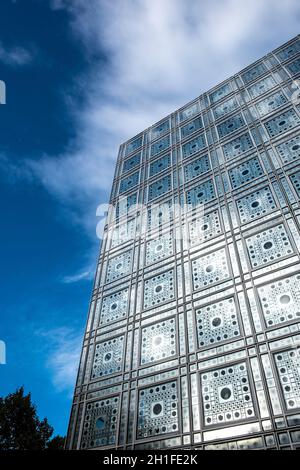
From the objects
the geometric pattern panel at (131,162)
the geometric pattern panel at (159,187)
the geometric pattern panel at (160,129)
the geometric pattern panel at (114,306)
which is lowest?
the geometric pattern panel at (114,306)

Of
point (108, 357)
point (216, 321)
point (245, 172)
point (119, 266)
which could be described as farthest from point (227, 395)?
point (245, 172)

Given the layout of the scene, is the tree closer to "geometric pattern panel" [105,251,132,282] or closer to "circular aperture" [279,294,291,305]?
"geometric pattern panel" [105,251,132,282]

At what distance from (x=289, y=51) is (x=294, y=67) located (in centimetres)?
105

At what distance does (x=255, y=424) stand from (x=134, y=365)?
241 centimetres

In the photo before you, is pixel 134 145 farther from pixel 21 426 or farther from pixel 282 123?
pixel 21 426

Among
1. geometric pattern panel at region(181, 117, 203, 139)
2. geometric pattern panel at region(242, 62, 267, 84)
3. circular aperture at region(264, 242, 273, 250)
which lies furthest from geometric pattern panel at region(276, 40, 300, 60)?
circular aperture at region(264, 242, 273, 250)

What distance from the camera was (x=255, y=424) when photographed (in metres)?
4.77

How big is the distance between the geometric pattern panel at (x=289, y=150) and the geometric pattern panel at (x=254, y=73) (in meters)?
3.60

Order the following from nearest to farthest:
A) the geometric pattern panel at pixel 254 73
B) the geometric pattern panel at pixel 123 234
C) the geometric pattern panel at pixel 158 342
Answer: the geometric pattern panel at pixel 158 342, the geometric pattern panel at pixel 123 234, the geometric pattern panel at pixel 254 73

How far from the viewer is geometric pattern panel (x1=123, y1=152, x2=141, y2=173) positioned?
11625 millimetres

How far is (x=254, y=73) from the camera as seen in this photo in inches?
430

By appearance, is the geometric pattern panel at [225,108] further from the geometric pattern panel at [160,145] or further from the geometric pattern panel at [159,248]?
the geometric pattern panel at [159,248]

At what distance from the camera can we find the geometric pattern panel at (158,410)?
5.48 meters

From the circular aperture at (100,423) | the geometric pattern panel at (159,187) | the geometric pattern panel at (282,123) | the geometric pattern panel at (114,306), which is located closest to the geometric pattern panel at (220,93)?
the geometric pattern panel at (282,123)
